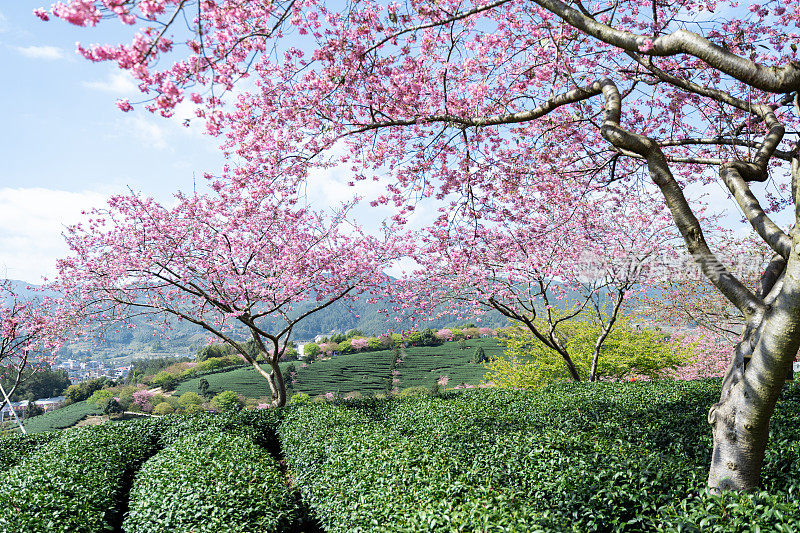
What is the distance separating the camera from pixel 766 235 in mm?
3609

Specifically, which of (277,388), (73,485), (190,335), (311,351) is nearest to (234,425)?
(277,388)

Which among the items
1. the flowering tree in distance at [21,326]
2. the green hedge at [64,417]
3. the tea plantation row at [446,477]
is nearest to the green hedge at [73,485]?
the tea plantation row at [446,477]

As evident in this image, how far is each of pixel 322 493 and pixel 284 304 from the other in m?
6.92

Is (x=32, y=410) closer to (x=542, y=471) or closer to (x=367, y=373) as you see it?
(x=367, y=373)

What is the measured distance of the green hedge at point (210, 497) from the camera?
14.1 ft

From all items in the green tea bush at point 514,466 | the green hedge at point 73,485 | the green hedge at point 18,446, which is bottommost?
the green hedge at point 18,446

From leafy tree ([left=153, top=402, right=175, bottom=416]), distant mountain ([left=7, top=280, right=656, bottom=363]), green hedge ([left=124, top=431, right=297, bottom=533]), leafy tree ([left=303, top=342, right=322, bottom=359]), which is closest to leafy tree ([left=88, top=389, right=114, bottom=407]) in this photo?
leafy tree ([left=153, top=402, right=175, bottom=416])

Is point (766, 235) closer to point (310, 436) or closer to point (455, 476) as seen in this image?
point (455, 476)

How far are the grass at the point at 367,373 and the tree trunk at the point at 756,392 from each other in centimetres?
3739

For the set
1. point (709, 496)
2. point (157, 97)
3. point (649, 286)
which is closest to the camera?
point (709, 496)

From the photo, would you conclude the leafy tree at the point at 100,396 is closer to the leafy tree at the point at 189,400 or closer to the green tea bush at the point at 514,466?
the leafy tree at the point at 189,400

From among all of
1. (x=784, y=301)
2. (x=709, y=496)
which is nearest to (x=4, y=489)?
(x=709, y=496)

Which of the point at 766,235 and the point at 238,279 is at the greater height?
the point at 238,279

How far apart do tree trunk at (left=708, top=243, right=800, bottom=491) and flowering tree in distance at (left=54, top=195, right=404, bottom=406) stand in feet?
29.9
